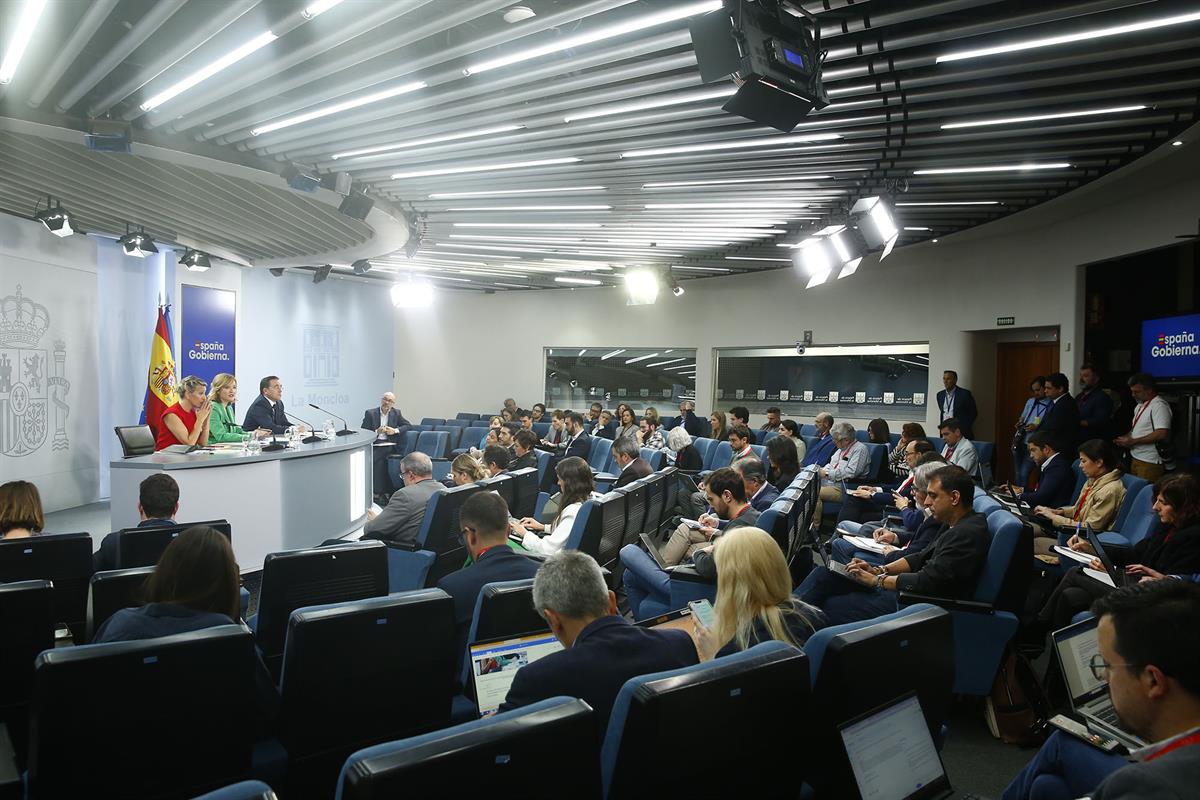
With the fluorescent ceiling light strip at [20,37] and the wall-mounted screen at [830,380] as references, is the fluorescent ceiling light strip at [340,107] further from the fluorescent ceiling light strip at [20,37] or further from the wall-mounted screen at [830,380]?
the wall-mounted screen at [830,380]

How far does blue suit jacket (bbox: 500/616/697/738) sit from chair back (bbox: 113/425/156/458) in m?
6.77

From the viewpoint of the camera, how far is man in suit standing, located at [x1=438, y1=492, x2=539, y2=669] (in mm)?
3162

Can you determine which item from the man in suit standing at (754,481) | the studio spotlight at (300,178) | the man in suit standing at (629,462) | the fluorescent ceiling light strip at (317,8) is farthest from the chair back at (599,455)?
the fluorescent ceiling light strip at (317,8)

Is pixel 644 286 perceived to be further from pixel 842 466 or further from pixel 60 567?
pixel 60 567

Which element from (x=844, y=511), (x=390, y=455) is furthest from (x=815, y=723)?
(x=390, y=455)

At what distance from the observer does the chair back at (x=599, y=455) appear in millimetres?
8656

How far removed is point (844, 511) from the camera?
7059 millimetres

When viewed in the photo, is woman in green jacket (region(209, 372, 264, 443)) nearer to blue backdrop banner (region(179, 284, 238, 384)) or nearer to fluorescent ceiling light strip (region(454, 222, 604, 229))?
fluorescent ceiling light strip (region(454, 222, 604, 229))

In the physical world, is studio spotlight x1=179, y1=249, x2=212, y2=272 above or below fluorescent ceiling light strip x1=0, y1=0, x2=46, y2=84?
below

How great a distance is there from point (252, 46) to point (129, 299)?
7382mm

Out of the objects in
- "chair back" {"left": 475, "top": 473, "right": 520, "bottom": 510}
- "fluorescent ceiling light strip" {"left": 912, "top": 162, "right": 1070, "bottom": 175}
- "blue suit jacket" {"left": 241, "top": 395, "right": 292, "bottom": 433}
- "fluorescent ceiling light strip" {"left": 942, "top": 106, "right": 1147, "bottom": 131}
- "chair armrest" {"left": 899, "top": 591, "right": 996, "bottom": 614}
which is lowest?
"chair armrest" {"left": 899, "top": 591, "right": 996, "bottom": 614}

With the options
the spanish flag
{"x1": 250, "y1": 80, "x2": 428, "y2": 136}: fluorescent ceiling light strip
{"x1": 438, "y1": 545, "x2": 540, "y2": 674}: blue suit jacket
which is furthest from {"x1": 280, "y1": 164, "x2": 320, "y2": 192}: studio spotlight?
{"x1": 438, "y1": 545, "x2": 540, "y2": 674}: blue suit jacket

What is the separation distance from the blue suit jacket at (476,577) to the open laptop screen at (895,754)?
1.59 m

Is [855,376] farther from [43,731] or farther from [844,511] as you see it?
[43,731]
